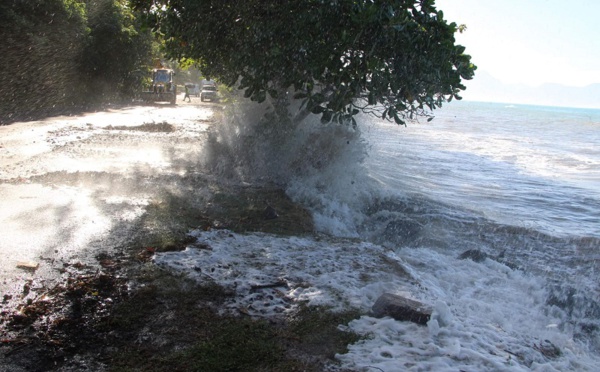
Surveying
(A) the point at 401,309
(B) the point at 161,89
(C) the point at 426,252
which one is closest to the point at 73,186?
(C) the point at 426,252

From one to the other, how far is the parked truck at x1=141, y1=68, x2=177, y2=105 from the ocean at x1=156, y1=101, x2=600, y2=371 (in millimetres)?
23513

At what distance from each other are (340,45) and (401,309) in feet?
16.5

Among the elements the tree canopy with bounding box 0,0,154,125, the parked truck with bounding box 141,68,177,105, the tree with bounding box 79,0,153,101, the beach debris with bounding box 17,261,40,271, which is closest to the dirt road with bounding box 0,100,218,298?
the beach debris with bounding box 17,261,40,271

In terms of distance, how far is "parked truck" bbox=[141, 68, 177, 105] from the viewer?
37.9 meters

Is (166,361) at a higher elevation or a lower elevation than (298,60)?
lower

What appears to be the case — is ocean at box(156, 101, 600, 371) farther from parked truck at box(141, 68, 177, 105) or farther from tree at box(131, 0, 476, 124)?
parked truck at box(141, 68, 177, 105)

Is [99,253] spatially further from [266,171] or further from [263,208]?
[266,171]

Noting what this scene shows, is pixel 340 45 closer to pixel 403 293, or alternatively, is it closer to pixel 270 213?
pixel 270 213

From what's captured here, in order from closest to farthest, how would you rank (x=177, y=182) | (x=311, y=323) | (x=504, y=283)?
(x=311, y=323)
(x=504, y=283)
(x=177, y=182)

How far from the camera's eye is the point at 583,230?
11.6m

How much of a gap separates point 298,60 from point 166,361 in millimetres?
6299

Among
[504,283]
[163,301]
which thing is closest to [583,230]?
[504,283]

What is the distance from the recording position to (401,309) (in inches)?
209

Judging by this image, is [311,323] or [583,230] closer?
[311,323]
